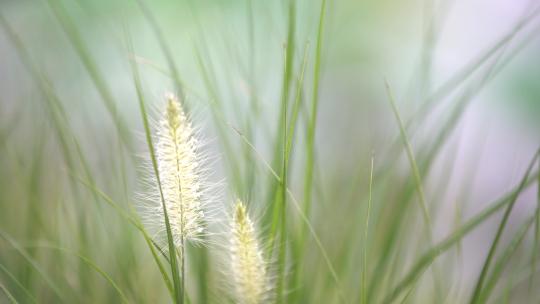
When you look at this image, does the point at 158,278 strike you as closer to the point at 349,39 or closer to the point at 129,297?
the point at 129,297

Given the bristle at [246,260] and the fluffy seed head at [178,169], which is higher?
the fluffy seed head at [178,169]

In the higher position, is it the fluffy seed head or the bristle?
the fluffy seed head

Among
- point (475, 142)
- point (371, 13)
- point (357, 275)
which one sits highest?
point (371, 13)

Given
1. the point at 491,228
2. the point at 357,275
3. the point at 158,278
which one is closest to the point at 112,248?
the point at 158,278
